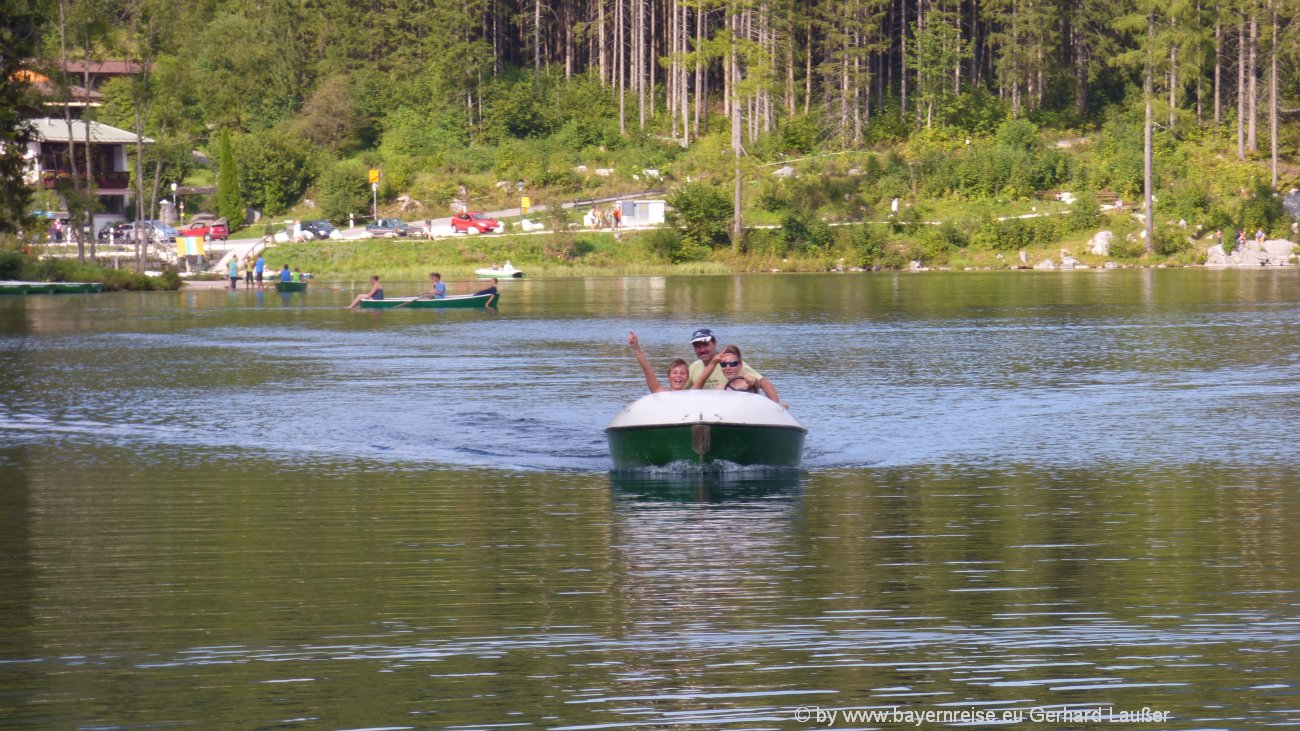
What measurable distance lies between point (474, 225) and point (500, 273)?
487 inches

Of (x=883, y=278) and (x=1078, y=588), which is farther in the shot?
(x=883, y=278)

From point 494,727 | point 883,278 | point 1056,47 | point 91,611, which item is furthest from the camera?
point 1056,47

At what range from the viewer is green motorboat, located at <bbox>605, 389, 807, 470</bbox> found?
2197 cm

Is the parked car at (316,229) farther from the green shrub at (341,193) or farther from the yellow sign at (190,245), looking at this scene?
the yellow sign at (190,245)

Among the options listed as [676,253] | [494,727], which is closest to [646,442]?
[494,727]

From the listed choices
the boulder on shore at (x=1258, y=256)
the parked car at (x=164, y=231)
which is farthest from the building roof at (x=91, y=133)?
the boulder on shore at (x=1258, y=256)

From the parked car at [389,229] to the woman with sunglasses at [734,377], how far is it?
8257 centimetres

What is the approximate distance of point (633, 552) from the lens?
1711cm

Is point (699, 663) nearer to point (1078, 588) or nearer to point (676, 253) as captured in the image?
point (1078, 588)

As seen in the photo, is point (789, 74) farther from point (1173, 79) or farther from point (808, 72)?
point (1173, 79)

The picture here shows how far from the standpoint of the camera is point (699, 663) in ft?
40.5

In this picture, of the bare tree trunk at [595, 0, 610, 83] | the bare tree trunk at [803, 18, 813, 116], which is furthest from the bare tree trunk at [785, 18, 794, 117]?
the bare tree trunk at [595, 0, 610, 83]

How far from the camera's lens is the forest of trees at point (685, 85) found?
108 metres

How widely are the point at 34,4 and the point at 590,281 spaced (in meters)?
31.5
